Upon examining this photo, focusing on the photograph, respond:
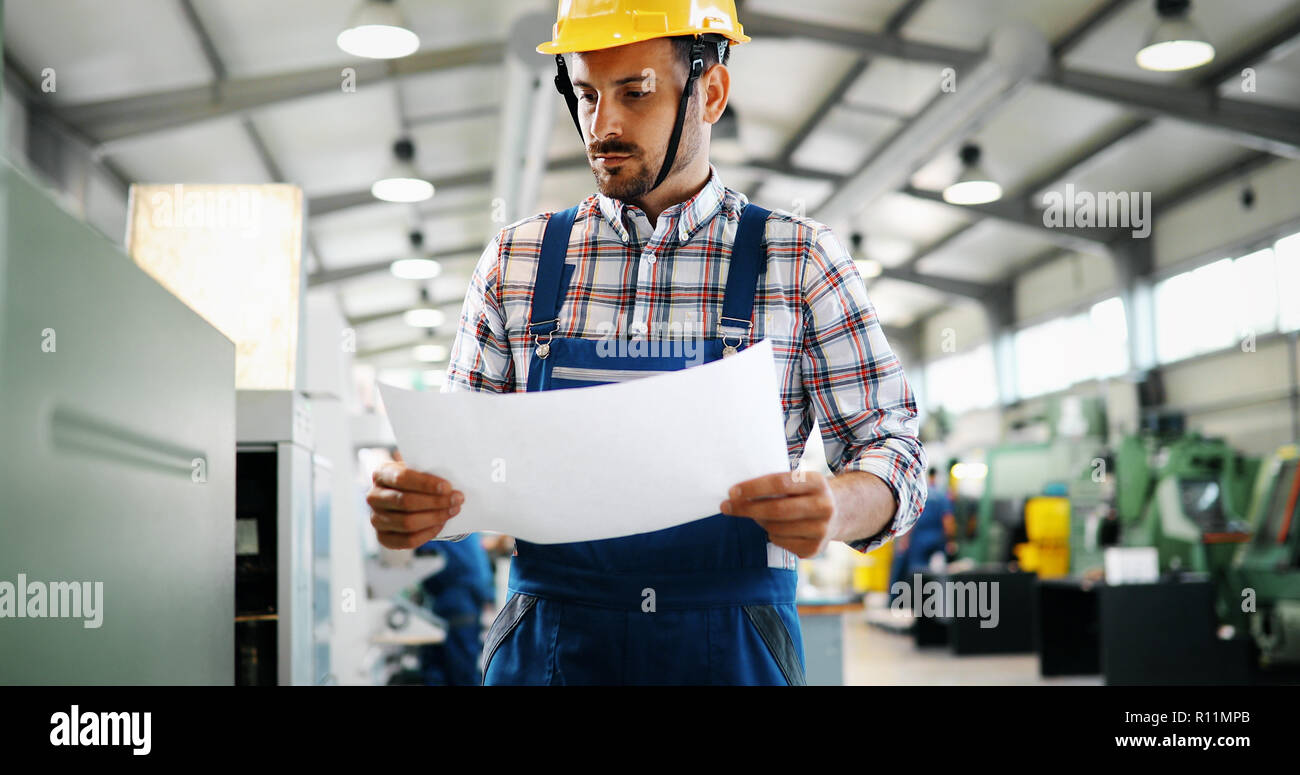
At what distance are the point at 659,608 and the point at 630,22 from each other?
796mm

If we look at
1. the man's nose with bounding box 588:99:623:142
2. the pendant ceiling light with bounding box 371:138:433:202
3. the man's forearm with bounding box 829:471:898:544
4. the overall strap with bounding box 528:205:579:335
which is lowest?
the man's forearm with bounding box 829:471:898:544

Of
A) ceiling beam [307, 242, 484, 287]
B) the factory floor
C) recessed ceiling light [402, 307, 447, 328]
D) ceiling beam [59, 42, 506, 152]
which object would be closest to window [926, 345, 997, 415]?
the factory floor

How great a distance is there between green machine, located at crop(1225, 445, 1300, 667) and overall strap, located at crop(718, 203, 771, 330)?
717 cm

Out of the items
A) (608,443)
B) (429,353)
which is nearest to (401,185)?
(608,443)

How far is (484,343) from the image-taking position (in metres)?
1.50

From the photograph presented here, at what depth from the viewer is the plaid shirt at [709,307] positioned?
55.0 inches

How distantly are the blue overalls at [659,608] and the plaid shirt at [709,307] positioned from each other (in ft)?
0.31

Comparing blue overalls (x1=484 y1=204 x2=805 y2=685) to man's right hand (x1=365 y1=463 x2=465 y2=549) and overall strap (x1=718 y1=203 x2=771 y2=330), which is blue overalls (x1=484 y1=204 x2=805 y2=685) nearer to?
overall strap (x1=718 y1=203 x2=771 y2=330)

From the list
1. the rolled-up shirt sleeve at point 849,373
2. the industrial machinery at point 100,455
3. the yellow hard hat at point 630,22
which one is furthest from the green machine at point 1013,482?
the industrial machinery at point 100,455

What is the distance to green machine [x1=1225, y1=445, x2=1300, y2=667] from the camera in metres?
7.45

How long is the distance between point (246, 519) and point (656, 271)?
139 cm

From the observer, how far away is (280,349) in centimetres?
243
